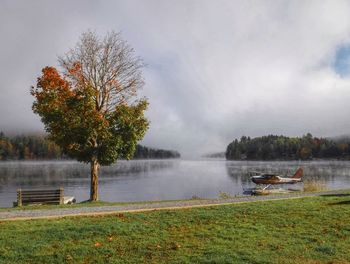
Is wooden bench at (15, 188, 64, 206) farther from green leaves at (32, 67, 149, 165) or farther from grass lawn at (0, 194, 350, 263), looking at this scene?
grass lawn at (0, 194, 350, 263)

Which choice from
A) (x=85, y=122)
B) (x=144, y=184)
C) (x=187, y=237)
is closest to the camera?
(x=187, y=237)

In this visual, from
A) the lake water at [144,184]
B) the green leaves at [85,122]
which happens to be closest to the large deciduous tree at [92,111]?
the green leaves at [85,122]

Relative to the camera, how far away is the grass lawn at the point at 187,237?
33.8 ft

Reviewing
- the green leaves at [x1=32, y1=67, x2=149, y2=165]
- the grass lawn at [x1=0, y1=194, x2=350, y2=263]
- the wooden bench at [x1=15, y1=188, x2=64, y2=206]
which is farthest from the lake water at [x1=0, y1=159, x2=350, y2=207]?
the grass lawn at [x1=0, y1=194, x2=350, y2=263]

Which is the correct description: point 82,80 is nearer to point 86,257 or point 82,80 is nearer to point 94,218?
point 94,218

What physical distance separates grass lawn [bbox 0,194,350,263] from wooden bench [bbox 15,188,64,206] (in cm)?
1264

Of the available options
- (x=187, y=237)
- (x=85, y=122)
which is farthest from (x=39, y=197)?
(x=187, y=237)

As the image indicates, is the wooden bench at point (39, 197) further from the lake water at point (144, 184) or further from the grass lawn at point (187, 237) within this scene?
the lake water at point (144, 184)

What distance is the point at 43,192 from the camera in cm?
2741

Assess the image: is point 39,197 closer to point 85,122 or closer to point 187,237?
point 85,122

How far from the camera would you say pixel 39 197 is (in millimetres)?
27031

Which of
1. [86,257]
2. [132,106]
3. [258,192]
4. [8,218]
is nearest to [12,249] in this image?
[86,257]

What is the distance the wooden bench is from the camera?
2691cm

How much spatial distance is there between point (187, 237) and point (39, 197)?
1735 centimetres
